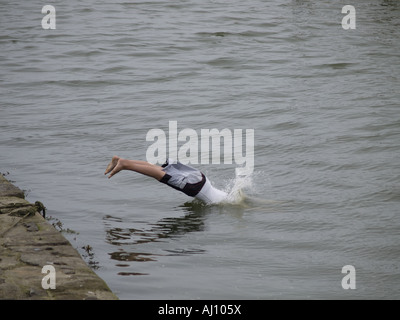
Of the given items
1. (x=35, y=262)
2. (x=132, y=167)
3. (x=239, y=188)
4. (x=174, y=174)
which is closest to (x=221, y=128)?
(x=239, y=188)

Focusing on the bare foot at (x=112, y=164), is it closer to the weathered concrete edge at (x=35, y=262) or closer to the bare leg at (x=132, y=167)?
the bare leg at (x=132, y=167)

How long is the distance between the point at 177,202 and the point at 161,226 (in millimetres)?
1083

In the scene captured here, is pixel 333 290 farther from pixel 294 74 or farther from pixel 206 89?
pixel 294 74

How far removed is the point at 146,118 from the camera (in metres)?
14.2

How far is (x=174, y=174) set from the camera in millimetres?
8305

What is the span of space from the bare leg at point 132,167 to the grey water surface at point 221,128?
0.62 metres

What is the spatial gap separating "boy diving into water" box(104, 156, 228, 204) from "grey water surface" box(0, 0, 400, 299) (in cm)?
30

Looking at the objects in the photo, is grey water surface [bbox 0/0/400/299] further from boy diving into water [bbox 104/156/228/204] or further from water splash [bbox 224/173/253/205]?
boy diving into water [bbox 104/156/228/204]

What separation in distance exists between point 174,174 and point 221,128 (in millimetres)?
5139

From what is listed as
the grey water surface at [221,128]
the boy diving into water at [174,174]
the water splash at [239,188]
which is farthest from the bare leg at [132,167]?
the water splash at [239,188]

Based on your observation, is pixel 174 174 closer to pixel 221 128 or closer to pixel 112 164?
pixel 112 164

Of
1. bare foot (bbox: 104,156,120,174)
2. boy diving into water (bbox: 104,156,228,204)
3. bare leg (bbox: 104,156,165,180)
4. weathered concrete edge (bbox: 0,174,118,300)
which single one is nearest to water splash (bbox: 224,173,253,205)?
boy diving into water (bbox: 104,156,228,204)

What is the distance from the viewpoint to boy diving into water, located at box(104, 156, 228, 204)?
809 cm

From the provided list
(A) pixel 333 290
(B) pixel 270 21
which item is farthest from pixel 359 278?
(B) pixel 270 21
